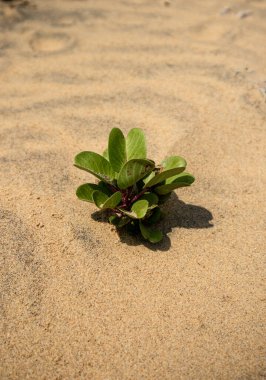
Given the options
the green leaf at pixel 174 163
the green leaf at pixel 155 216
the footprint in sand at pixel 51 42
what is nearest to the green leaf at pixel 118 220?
the green leaf at pixel 155 216

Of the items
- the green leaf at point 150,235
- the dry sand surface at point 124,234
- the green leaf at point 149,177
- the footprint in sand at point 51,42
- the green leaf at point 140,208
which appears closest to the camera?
the dry sand surface at point 124,234

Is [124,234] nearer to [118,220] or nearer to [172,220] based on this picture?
[118,220]

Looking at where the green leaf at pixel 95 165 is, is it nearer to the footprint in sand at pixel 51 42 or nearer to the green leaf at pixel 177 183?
the green leaf at pixel 177 183

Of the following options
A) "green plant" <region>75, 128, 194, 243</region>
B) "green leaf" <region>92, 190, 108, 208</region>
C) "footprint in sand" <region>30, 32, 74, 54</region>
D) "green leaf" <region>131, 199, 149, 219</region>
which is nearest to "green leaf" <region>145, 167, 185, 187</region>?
"green plant" <region>75, 128, 194, 243</region>

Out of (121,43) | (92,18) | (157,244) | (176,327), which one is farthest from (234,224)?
(92,18)

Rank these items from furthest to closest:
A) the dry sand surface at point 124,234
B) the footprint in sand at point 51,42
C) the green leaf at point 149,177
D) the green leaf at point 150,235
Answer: the footprint in sand at point 51,42 < the green leaf at point 149,177 < the green leaf at point 150,235 < the dry sand surface at point 124,234

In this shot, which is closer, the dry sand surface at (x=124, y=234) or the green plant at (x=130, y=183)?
the dry sand surface at (x=124, y=234)

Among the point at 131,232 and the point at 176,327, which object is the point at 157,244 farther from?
the point at 176,327

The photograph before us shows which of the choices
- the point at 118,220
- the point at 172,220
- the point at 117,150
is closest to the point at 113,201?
the point at 118,220
